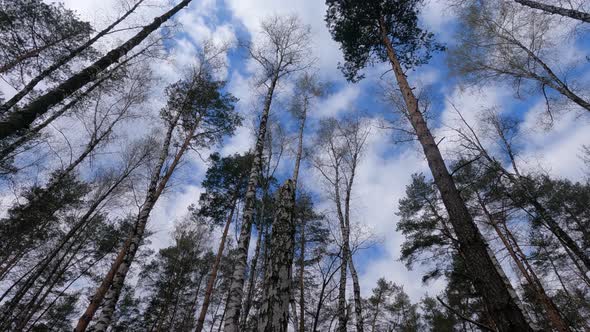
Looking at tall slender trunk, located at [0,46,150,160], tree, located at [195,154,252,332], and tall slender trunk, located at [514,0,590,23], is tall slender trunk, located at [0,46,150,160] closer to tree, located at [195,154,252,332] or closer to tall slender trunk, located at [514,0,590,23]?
tree, located at [195,154,252,332]


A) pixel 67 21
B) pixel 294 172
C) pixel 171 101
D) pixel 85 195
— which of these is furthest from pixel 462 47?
pixel 85 195

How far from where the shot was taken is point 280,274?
3.02 m

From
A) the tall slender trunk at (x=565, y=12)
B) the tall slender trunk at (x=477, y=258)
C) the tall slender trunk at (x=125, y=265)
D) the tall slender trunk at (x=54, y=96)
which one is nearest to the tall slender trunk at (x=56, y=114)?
the tall slender trunk at (x=54, y=96)

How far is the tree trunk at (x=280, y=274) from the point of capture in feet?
8.86

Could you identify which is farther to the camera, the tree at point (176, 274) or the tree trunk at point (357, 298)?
the tree at point (176, 274)

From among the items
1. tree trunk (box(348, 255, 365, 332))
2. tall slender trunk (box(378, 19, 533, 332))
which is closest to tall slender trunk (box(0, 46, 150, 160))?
tall slender trunk (box(378, 19, 533, 332))

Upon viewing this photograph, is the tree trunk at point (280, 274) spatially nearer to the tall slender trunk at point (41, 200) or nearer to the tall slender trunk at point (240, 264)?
the tall slender trunk at point (240, 264)

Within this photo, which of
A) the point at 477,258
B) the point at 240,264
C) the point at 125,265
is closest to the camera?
the point at 477,258

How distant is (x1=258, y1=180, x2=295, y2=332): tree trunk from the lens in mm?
2701

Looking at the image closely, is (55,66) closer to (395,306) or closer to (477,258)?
(477,258)

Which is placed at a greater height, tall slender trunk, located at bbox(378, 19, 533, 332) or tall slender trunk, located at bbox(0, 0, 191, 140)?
tall slender trunk, located at bbox(0, 0, 191, 140)

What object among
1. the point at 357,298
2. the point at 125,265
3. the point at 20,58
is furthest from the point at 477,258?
the point at 20,58

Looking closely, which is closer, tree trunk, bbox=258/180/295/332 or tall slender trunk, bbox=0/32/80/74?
tree trunk, bbox=258/180/295/332

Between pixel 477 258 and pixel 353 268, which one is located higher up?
pixel 353 268
